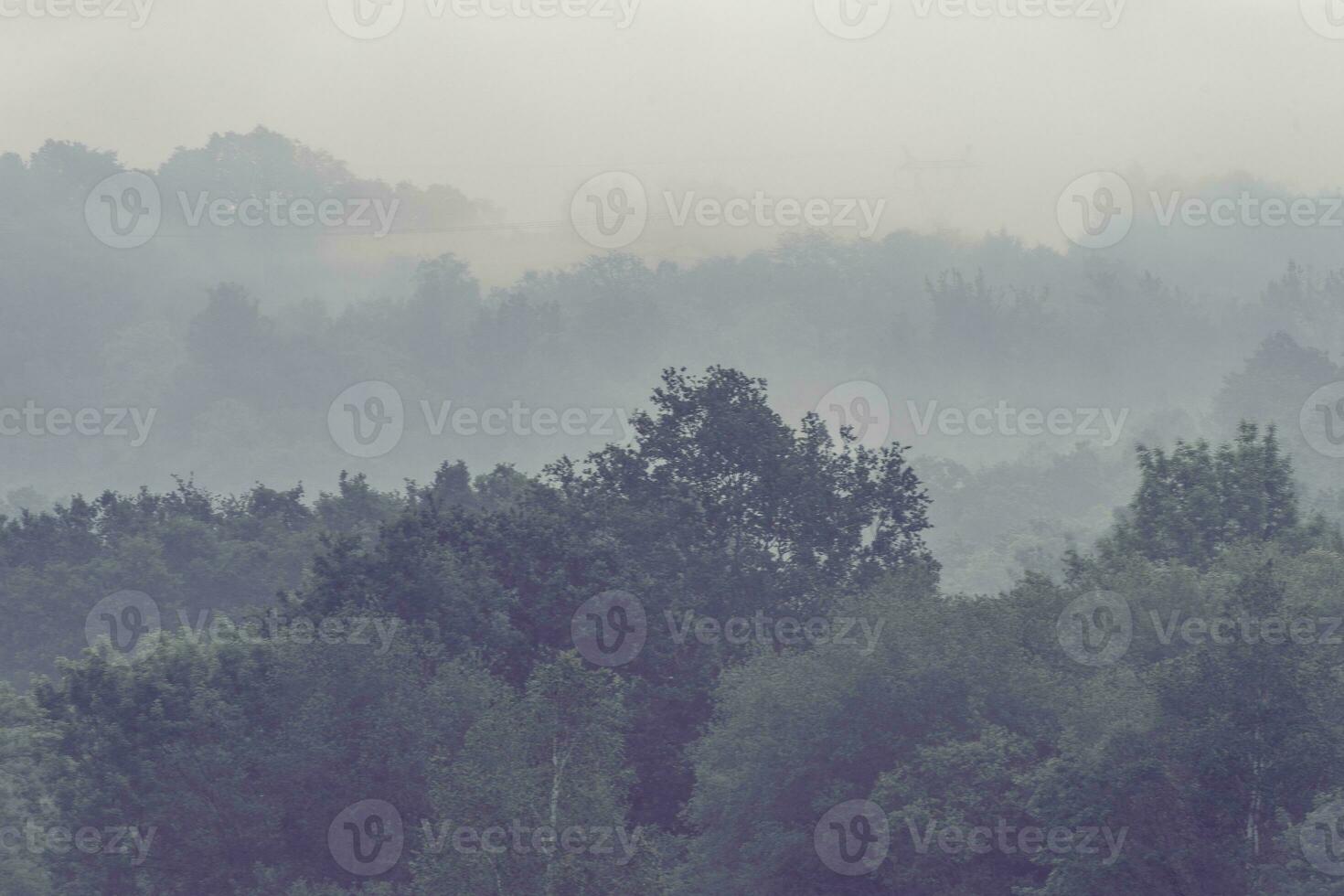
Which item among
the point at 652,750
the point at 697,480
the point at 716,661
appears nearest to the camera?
the point at 652,750

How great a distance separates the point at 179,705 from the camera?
51812 millimetres

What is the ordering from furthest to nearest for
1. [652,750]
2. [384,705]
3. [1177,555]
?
[1177,555] < [652,750] < [384,705]

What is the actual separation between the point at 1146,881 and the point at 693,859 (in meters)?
14.7

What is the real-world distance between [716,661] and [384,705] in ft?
50.4

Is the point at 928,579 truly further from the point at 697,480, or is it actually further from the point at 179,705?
the point at 179,705

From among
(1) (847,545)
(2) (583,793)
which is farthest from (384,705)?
(1) (847,545)

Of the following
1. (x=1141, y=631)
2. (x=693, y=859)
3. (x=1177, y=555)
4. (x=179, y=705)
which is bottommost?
(x=693, y=859)

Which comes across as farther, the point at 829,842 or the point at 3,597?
the point at 3,597

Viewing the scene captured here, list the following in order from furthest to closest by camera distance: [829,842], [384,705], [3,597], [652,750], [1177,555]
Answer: [3,597] → [1177,555] → [652,750] → [384,705] → [829,842]

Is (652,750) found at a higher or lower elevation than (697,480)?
lower

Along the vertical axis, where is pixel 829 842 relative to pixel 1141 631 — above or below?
below

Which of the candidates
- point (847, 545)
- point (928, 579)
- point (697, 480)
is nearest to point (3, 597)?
point (697, 480)

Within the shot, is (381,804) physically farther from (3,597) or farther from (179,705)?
(3,597)

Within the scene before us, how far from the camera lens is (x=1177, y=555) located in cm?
6594
